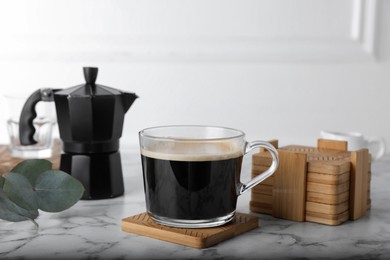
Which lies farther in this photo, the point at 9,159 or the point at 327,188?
the point at 9,159

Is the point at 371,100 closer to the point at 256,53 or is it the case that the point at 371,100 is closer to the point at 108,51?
the point at 256,53

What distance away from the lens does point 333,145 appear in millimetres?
1077

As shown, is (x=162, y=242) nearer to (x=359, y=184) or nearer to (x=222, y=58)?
(x=359, y=184)

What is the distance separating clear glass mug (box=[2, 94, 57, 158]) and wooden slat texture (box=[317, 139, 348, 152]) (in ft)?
1.84

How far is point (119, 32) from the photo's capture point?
1828mm

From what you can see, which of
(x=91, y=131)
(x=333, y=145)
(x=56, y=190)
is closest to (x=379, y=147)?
(x=333, y=145)

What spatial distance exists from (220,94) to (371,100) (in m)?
0.43

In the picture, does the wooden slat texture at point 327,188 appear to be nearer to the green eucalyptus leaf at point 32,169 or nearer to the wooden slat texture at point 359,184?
the wooden slat texture at point 359,184

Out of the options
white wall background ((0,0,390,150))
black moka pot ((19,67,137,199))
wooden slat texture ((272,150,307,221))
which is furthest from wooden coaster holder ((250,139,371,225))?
white wall background ((0,0,390,150))

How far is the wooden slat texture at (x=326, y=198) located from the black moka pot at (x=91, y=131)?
1.16ft

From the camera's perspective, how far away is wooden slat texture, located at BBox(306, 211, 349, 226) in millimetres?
961

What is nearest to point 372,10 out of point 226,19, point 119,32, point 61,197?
point 226,19

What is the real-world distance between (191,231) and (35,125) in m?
0.57

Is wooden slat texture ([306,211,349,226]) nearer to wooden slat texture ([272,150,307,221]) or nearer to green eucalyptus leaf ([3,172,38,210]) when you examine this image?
wooden slat texture ([272,150,307,221])
